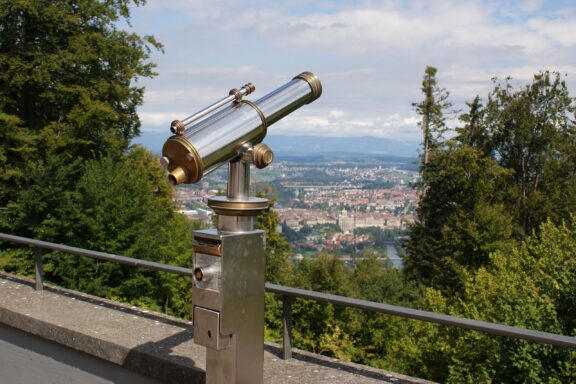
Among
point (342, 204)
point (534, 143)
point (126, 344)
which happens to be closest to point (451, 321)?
point (126, 344)

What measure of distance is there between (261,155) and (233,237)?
34cm

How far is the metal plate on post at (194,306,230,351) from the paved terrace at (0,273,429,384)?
70 centimetres

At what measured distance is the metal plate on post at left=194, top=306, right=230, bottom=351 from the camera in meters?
2.48

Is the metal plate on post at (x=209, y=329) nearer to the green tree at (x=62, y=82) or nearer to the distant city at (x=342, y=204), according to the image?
the green tree at (x=62, y=82)

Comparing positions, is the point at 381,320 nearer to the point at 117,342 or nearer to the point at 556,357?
the point at 556,357

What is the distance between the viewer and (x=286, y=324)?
3.48 metres

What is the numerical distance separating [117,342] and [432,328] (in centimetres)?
2440

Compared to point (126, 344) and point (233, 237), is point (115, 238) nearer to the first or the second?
point (126, 344)

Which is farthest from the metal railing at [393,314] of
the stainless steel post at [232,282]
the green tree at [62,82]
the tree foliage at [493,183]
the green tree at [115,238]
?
the tree foliage at [493,183]

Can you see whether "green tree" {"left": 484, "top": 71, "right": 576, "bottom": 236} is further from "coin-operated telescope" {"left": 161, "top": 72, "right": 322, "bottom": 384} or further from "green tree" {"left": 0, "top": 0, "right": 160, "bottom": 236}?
"coin-operated telescope" {"left": 161, "top": 72, "right": 322, "bottom": 384}

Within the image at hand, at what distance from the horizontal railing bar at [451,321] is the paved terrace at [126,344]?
43 cm

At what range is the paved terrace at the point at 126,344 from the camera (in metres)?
3.30

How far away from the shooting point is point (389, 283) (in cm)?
3938

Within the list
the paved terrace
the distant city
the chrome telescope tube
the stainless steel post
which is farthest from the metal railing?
the distant city
